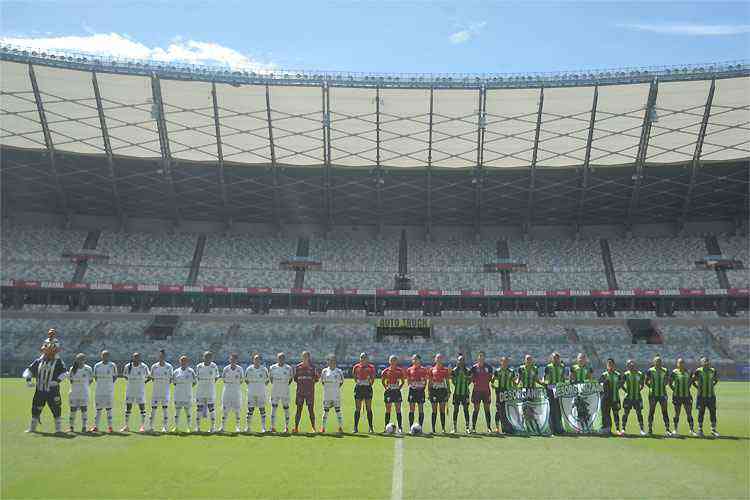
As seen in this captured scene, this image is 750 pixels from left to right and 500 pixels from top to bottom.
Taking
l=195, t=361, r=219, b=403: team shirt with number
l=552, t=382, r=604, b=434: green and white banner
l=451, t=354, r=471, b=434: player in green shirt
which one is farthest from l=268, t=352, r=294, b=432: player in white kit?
l=552, t=382, r=604, b=434: green and white banner

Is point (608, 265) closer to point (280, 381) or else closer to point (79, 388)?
point (280, 381)

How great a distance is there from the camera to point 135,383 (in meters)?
15.0

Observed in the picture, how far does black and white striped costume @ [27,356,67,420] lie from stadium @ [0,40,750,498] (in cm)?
2675

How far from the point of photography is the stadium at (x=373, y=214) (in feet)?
137

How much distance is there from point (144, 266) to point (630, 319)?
4008 cm

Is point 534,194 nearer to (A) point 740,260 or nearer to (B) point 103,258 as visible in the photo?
(A) point 740,260

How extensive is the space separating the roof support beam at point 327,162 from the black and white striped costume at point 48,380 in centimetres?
3094

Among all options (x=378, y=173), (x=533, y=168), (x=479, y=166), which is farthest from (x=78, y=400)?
(x=533, y=168)

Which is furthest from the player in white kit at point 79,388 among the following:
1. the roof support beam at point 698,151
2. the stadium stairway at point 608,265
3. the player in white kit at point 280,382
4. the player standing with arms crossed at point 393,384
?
the stadium stairway at point 608,265

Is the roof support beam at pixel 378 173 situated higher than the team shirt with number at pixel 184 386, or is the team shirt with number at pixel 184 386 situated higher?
the roof support beam at pixel 378 173

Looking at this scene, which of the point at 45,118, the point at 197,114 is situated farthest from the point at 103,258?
the point at 197,114

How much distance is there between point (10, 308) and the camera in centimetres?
4712

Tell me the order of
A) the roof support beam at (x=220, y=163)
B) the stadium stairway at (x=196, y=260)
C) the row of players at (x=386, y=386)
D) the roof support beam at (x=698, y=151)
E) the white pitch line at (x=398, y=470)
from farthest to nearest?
the stadium stairway at (x=196, y=260)
the roof support beam at (x=220, y=163)
the roof support beam at (x=698, y=151)
the row of players at (x=386, y=386)
the white pitch line at (x=398, y=470)

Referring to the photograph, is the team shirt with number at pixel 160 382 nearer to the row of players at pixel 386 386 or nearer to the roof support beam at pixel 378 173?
the row of players at pixel 386 386
